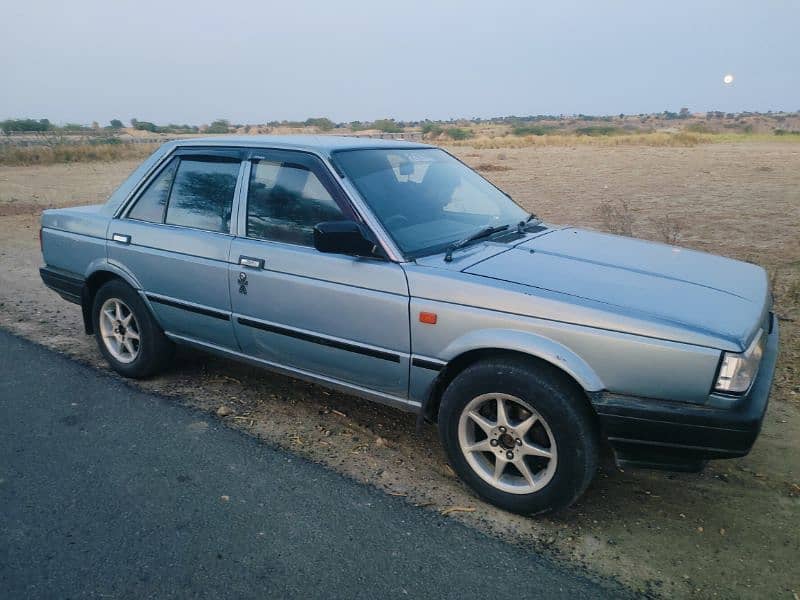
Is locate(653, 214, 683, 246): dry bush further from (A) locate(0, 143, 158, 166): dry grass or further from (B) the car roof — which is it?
(A) locate(0, 143, 158, 166): dry grass

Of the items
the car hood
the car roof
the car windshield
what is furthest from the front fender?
the car roof

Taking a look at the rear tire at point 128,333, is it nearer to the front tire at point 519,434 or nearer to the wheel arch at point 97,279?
the wheel arch at point 97,279

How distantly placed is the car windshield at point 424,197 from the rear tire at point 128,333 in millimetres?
1889

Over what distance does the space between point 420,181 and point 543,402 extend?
5.60 ft

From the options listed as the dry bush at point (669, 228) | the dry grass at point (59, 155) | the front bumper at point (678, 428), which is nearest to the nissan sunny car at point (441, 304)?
the front bumper at point (678, 428)

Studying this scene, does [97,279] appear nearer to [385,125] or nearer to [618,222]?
[618,222]

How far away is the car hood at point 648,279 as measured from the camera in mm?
2801

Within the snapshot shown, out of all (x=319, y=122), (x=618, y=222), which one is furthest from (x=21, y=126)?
(x=618, y=222)

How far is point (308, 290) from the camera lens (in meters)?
3.61

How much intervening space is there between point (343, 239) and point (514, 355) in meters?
1.03

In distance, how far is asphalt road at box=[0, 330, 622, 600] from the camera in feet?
8.59

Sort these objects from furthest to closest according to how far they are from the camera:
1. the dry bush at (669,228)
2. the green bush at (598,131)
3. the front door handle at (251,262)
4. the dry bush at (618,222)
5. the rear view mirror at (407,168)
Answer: the green bush at (598,131), the dry bush at (618,222), the dry bush at (669,228), the rear view mirror at (407,168), the front door handle at (251,262)

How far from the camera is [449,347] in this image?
3.16 metres

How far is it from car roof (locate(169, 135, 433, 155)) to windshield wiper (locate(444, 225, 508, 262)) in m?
0.88
